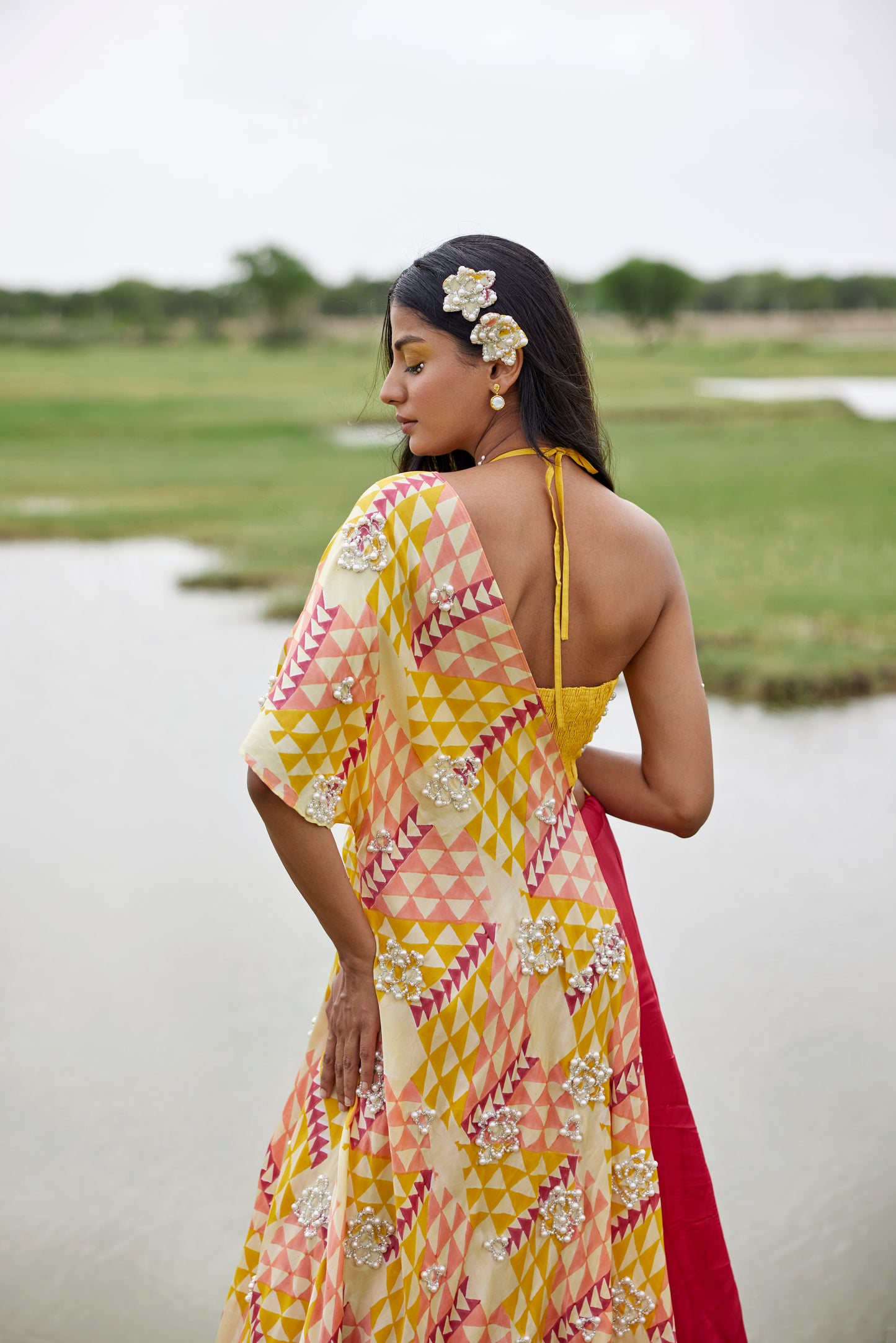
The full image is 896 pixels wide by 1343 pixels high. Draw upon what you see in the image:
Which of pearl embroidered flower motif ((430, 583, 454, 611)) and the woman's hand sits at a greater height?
pearl embroidered flower motif ((430, 583, 454, 611))

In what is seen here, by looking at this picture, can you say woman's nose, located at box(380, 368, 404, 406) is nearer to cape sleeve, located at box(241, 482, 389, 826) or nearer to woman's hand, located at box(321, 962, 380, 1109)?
cape sleeve, located at box(241, 482, 389, 826)

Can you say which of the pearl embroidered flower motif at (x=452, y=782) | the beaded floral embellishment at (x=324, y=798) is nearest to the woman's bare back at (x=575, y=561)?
the pearl embroidered flower motif at (x=452, y=782)

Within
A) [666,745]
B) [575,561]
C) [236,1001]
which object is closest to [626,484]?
[236,1001]

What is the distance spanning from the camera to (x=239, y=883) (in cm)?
343

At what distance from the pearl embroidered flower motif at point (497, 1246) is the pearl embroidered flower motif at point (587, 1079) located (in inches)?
5.7

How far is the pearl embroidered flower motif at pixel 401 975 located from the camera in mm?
1146

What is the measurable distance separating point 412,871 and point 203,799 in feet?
9.85

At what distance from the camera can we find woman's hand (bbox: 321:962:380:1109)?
3.77 feet

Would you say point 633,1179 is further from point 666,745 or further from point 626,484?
point 626,484

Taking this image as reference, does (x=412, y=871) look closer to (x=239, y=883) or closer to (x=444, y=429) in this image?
(x=444, y=429)

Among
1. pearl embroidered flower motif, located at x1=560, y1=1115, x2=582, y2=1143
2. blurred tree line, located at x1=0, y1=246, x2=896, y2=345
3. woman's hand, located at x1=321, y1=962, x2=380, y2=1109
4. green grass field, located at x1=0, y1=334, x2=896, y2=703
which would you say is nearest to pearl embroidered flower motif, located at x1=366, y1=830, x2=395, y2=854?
woman's hand, located at x1=321, y1=962, x2=380, y2=1109

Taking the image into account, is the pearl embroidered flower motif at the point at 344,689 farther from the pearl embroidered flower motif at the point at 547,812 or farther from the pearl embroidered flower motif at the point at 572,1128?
the pearl embroidered flower motif at the point at 572,1128

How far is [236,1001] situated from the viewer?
110 inches

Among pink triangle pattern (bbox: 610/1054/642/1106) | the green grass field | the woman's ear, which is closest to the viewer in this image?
the woman's ear
